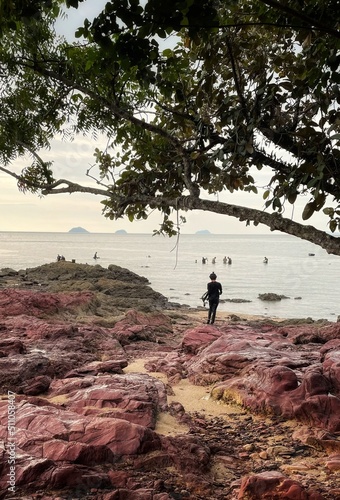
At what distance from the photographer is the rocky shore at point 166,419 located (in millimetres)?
3830

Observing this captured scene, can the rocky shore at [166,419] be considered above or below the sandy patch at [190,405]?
above

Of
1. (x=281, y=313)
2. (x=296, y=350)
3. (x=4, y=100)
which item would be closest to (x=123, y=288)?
(x=281, y=313)

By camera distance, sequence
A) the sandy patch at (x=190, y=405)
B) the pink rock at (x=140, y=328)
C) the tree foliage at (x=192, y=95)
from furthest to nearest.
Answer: the pink rock at (x=140, y=328)
the sandy patch at (x=190, y=405)
the tree foliage at (x=192, y=95)

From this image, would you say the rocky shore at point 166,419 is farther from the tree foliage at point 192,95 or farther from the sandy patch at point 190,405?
the tree foliage at point 192,95

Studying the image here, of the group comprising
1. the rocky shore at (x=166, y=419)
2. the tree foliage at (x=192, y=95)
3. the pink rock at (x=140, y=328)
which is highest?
the tree foliage at (x=192, y=95)

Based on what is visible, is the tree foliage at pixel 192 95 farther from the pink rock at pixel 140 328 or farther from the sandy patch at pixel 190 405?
the pink rock at pixel 140 328

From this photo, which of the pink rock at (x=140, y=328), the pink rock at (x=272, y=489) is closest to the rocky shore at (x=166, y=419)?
the pink rock at (x=272, y=489)

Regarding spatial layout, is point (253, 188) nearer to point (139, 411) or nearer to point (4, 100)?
point (139, 411)

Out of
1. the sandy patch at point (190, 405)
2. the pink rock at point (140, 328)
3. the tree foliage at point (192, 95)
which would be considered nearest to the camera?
the tree foliage at point (192, 95)

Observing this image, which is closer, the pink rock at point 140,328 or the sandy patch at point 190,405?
the sandy patch at point 190,405

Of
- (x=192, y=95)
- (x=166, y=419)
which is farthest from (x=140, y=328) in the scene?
(x=192, y=95)

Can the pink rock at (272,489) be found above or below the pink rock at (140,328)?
above

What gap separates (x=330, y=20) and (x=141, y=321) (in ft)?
40.4

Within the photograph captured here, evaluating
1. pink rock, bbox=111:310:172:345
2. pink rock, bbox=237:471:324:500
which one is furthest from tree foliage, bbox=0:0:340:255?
pink rock, bbox=111:310:172:345
